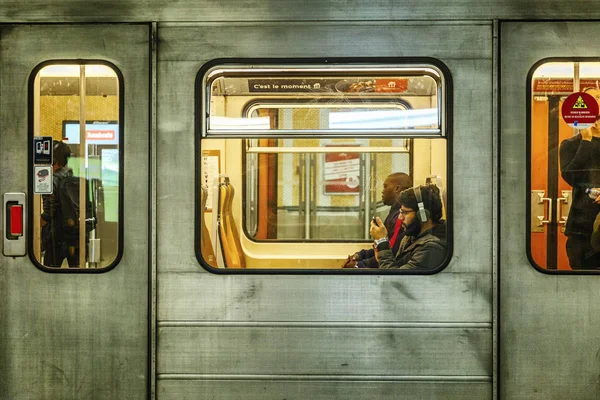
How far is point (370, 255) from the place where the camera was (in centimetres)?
351

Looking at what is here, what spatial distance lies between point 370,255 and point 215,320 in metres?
0.91

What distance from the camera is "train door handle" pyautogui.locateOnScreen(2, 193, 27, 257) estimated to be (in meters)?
3.42

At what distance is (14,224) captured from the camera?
3426 millimetres

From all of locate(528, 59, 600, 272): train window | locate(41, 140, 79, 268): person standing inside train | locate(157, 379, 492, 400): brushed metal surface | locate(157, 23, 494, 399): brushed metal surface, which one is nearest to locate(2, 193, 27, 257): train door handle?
locate(41, 140, 79, 268): person standing inside train

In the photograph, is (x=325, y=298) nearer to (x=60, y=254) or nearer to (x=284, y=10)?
(x=60, y=254)

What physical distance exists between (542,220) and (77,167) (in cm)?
252

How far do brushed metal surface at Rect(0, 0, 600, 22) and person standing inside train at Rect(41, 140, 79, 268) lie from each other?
719 millimetres

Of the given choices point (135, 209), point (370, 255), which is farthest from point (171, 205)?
point (370, 255)

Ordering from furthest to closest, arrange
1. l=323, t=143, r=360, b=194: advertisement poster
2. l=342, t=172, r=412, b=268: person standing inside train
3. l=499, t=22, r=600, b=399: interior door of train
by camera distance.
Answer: l=323, t=143, r=360, b=194: advertisement poster → l=342, t=172, r=412, b=268: person standing inside train → l=499, t=22, r=600, b=399: interior door of train

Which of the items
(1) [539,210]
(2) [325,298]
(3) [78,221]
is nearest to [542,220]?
(1) [539,210]

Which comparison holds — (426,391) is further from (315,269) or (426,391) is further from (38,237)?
(38,237)

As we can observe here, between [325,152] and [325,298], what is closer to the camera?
[325,298]

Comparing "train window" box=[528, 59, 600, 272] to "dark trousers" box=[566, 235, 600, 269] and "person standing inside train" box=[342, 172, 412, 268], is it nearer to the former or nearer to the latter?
"dark trousers" box=[566, 235, 600, 269]

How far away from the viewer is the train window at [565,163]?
11.1ft
